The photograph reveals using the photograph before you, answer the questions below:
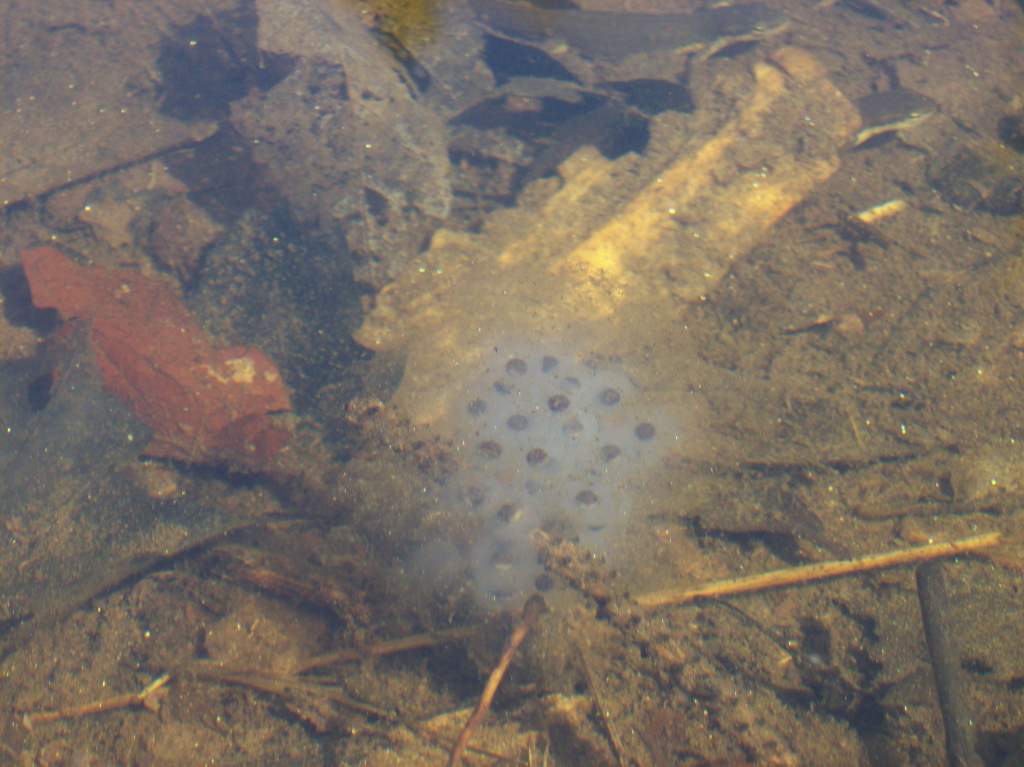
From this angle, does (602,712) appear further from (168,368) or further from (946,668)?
(168,368)

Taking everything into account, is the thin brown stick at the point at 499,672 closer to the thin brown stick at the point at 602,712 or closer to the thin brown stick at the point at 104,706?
the thin brown stick at the point at 602,712

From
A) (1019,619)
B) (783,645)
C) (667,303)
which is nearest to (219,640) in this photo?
(783,645)

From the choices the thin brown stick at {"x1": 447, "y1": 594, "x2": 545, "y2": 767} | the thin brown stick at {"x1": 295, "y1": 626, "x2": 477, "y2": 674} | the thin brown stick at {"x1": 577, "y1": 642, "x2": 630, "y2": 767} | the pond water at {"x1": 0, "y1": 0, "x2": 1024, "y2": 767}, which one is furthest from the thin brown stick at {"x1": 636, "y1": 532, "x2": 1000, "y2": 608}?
the thin brown stick at {"x1": 295, "y1": 626, "x2": 477, "y2": 674}

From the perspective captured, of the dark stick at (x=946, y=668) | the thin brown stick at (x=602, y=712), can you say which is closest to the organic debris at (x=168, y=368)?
the thin brown stick at (x=602, y=712)

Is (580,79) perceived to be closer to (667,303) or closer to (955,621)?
(667,303)

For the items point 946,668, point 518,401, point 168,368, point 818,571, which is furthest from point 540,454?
point 168,368

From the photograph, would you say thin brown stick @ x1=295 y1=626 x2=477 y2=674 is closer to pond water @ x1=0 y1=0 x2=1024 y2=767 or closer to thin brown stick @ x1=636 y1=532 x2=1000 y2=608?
pond water @ x1=0 y1=0 x2=1024 y2=767

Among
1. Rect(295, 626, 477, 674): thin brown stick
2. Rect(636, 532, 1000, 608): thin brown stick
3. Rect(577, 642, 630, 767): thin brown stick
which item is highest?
Rect(636, 532, 1000, 608): thin brown stick
